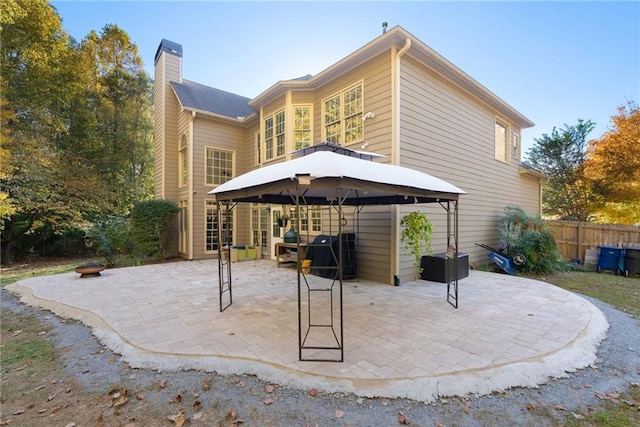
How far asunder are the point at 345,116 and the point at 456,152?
3.38 metres

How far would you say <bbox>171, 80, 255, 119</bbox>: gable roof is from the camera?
11086mm

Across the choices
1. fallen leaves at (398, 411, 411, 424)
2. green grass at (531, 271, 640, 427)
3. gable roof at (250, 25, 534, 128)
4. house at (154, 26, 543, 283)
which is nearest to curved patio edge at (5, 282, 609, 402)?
fallen leaves at (398, 411, 411, 424)

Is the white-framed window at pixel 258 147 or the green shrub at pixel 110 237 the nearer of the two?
the green shrub at pixel 110 237

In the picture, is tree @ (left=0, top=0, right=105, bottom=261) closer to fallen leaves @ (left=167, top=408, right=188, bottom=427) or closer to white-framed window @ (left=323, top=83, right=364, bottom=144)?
white-framed window @ (left=323, top=83, right=364, bottom=144)

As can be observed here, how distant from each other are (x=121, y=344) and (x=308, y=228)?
5420mm

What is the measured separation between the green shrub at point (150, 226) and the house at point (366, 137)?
0.83m

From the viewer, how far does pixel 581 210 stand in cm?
1486

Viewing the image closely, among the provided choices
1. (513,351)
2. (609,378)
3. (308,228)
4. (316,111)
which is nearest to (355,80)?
(316,111)

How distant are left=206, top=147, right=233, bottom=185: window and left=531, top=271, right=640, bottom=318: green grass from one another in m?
11.3

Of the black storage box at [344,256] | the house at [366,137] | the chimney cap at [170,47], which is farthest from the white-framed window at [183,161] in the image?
the black storage box at [344,256]

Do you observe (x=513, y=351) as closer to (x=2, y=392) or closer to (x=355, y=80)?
(x=2, y=392)

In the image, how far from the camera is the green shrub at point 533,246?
26.3 feet

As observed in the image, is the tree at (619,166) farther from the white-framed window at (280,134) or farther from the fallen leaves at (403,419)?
the fallen leaves at (403,419)

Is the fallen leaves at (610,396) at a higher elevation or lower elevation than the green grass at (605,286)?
higher
